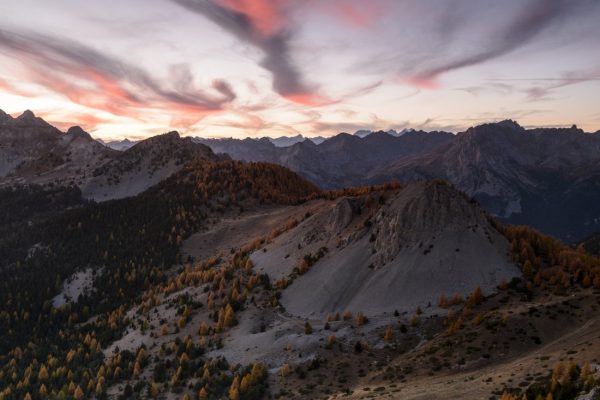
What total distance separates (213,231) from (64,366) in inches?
2879

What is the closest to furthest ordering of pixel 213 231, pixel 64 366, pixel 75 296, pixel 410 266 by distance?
pixel 410 266 → pixel 64 366 → pixel 75 296 → pixel 213 231

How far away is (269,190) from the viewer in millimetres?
189750

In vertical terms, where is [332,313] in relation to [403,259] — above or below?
below

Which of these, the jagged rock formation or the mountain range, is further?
the jagged rock formation

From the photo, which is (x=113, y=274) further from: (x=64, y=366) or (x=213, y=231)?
(x=64, y=366)

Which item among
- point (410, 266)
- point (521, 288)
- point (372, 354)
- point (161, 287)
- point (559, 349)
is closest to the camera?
point (559, 349)

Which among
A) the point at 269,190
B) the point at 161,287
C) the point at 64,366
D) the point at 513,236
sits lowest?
the point at 64,366

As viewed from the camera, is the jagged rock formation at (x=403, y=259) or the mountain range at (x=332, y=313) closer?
the mountain range at (x=332, y=313)

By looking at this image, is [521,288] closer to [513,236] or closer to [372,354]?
[513,236]

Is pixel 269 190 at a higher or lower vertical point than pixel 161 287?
higher

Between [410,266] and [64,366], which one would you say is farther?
[64,366]

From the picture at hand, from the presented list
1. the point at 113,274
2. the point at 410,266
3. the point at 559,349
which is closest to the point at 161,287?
the point at 113,274

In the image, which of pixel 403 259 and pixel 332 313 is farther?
pixel 403 259

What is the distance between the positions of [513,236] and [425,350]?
40696 millimetres
